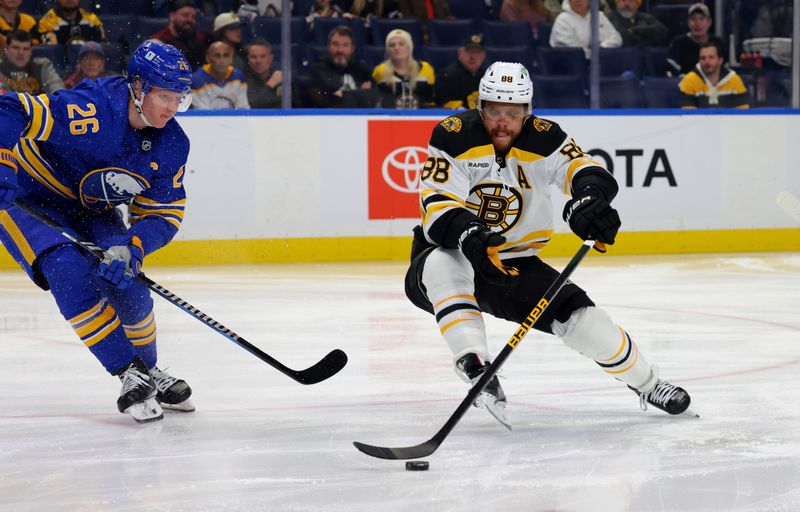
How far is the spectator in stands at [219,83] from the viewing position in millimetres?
6840

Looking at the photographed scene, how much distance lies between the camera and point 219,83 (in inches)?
273

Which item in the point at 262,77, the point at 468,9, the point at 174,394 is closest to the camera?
the point at 174,394

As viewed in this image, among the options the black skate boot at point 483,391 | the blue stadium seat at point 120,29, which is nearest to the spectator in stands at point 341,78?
the blue stadium seat at point 120,29

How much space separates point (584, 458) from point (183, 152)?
1315 millimetres

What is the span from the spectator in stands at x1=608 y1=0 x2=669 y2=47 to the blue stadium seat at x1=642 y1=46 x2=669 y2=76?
36mm

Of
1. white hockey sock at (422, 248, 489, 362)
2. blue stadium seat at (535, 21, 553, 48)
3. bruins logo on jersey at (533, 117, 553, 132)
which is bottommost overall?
white hockey sock at (422, 248, 489, 362)

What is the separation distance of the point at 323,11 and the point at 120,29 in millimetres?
1128

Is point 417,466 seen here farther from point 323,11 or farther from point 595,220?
point 323,11

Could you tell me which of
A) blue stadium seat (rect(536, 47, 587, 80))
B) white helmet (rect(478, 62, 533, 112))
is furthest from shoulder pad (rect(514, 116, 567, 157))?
blue stadium seat (rect(536, 47, 587, 80))

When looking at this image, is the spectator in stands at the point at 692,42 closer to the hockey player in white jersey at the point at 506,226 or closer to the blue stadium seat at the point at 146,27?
the blue stadium seat at the point at 146,27

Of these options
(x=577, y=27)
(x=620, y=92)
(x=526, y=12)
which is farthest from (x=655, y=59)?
(x=526, y=12)

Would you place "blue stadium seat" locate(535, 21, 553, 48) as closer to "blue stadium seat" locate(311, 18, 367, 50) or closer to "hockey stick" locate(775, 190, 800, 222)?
"blue stadium seat" locate(311, 18, 367, 50)

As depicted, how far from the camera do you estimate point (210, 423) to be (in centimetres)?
327

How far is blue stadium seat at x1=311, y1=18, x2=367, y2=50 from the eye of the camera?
7035 millimetres
